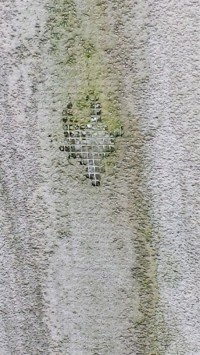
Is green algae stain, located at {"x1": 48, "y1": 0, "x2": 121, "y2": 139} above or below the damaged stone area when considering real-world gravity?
above

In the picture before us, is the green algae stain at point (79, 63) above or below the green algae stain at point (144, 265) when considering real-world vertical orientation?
above

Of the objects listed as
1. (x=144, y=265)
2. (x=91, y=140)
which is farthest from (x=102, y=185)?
(x=144, y=265)

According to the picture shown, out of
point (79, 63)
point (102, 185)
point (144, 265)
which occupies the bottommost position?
point (144, 265)

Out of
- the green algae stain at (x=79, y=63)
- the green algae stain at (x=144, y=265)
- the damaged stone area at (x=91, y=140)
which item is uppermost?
the green algae stain at (x=79, y=63)

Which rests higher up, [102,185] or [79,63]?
[79,63]

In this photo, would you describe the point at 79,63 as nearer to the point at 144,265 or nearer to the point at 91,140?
the point at 91,140

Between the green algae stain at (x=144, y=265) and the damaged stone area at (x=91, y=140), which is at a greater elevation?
the damaged stone area at (x=91, y=140)

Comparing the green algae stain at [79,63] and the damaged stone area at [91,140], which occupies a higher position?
the green algae stain at [79,63]

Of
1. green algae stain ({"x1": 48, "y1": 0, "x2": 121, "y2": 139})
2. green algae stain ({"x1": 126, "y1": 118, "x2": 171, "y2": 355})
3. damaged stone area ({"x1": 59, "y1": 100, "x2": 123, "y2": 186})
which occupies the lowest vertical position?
green algae stain ({"x1": 126, "y1": 118, "x2": 171, "y2": 355})

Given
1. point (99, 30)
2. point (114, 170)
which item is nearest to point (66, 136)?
point (114, 170)
